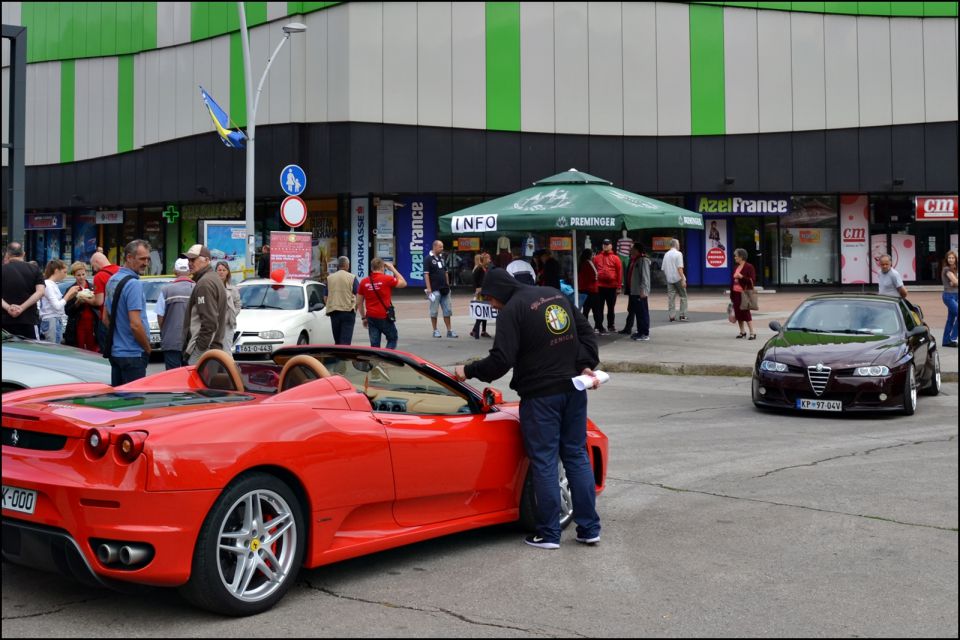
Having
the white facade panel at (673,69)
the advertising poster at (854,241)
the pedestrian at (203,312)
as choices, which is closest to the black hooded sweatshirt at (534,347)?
the pedestrian at (203,312)

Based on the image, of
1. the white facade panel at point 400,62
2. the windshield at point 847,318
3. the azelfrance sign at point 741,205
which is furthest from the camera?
the azelfrance sign at point 741,205

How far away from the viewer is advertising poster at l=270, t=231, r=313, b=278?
2016 centimetres

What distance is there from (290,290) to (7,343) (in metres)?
9.80

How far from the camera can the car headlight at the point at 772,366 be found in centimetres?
1225

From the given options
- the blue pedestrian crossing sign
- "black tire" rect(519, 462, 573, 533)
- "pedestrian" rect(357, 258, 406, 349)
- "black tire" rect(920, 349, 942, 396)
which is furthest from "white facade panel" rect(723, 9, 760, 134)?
"black tire" rect(519, 462, 573, 533)

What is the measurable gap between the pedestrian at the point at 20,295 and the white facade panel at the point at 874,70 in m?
28.8

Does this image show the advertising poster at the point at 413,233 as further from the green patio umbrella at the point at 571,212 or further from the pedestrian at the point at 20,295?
the pedestrian at the point at 20,295

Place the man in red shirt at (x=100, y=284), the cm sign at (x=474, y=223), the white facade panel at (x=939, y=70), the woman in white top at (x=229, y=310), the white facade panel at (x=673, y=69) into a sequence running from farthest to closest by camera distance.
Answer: the white facade panel at (x=939, y=70) < the white facade panel at (x=673, y=69) < the cm sign at (x=474, y=223) < the man in red shirt at (x=100, y=284) < the woman in white top at (x=229, y=310)

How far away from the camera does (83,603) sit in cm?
497

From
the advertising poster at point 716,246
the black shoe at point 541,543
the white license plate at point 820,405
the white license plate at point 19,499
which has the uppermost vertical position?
the advertising poster at point 716,246

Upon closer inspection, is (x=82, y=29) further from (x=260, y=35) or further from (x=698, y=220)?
(x=698, y=220)

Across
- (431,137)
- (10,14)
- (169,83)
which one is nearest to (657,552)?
(431,137)

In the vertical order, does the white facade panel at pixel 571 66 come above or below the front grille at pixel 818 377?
above

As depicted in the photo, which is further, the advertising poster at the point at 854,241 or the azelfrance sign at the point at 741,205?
the advertising poster at the point at 854,241
